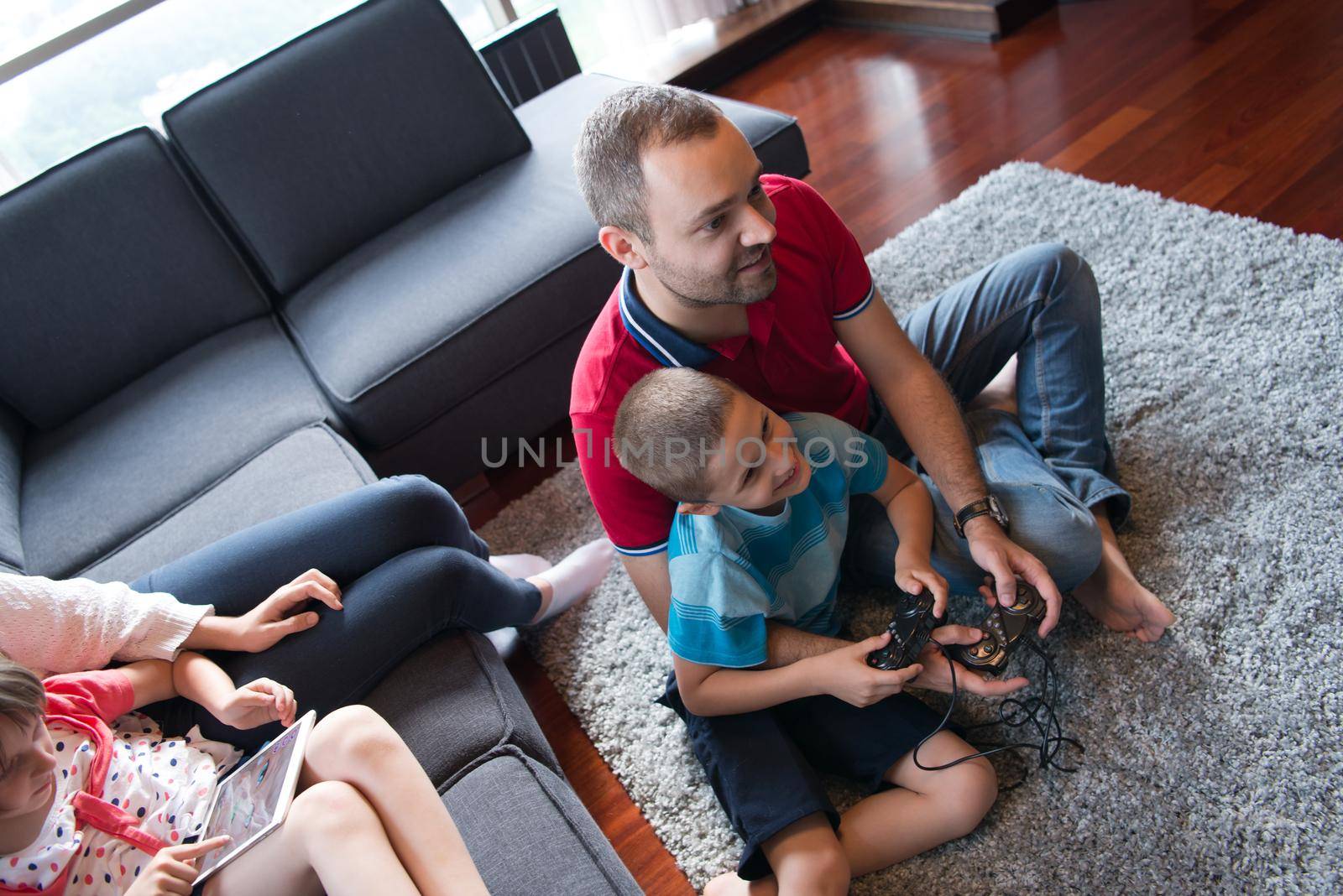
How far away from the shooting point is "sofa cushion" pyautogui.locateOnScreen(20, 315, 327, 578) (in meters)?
1.84

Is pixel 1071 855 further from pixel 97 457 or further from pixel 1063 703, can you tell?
pixel 97 457

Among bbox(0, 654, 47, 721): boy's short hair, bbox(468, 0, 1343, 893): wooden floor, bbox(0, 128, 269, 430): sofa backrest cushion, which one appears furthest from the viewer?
bbox(0, 128, 269, 430): sofa backrest cushion

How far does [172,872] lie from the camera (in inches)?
40.7

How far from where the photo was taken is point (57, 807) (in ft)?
3.49

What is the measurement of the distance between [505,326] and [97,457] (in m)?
0.92

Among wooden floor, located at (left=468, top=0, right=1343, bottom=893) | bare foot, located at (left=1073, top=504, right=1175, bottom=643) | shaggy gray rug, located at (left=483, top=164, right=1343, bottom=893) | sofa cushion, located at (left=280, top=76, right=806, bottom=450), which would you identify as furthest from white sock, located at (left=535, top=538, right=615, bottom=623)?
bare foot, located at (left=1073, top=504, right=1175, bottom=643)

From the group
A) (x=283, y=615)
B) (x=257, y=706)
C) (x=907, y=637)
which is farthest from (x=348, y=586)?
(x=907, y=637)

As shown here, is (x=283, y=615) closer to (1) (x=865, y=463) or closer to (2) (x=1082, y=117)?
(1) (x=865, y=463)

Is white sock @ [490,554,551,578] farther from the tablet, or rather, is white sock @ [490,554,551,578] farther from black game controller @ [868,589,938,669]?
black game controller @ [868,589,938,669]

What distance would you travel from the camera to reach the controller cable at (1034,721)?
1.28 m

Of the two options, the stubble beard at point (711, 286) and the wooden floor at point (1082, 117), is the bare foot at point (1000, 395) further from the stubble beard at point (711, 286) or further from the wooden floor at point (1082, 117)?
the wooden floor at point (1082, 117)

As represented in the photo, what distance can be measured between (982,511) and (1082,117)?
172 centimetres

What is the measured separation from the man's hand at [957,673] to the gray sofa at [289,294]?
1.06m

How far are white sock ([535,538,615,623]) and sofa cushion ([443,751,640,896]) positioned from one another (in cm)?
55
